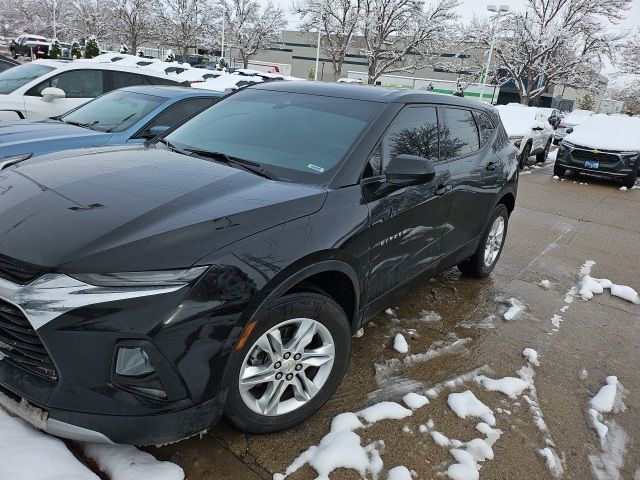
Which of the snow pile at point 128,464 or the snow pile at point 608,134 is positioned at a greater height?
the snow pile at point 608,134

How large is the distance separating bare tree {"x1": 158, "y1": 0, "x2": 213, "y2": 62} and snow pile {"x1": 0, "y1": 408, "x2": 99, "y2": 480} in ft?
165

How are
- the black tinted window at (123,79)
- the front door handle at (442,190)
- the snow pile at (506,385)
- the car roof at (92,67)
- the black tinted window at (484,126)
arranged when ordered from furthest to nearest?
1. the black tinted window at (123,79)
2. the car roof at (92,67)
3. the black tinted window at (484,126)
4. the front door handle at (442,190)
5. the snow pile at (506,385)

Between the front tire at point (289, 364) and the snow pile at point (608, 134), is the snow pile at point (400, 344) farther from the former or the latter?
the snow pile at point (608, 134)

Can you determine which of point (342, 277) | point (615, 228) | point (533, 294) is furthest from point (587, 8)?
point (342, 277)

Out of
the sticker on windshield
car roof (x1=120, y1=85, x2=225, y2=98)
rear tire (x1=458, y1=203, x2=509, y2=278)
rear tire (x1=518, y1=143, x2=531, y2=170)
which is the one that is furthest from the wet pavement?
rear tire (x1=518, y1=143, x2=531, y2=170)

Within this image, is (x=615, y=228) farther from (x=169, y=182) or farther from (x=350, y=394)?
(x=169, y=182)

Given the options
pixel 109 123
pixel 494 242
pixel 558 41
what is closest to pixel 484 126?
pixel 494 242

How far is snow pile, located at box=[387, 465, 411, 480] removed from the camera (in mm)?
2311

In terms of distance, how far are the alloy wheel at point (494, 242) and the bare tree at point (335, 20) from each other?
35233 millimetres

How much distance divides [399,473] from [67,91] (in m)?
7.29

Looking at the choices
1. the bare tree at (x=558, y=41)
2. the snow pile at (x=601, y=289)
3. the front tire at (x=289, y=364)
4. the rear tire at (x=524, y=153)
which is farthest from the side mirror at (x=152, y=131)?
the bare tree at (x=558, y=41)

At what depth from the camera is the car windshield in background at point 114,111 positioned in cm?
555

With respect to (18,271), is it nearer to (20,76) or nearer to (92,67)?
(92,67)

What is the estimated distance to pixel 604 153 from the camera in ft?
39.4
